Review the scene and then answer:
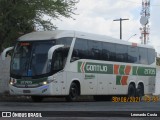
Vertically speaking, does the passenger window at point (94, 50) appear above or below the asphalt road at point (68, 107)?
above

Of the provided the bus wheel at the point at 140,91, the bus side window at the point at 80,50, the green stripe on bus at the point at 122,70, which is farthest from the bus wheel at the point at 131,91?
the bus side window at the point at 80,50

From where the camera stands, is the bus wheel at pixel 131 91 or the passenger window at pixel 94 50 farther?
the bus wheel at pixel 131 91

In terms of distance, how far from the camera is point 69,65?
960 inches

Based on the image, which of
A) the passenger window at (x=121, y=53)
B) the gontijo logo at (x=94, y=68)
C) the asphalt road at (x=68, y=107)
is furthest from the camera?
the passenger window at (x=121, y=53)

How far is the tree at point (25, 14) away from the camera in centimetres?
2722

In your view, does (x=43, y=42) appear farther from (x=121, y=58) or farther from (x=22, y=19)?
(x=121, y=58)

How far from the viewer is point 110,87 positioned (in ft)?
94.3

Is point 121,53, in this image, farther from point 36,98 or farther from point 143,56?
point 36,98

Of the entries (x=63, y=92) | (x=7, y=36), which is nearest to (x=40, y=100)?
(x=63, y=92)

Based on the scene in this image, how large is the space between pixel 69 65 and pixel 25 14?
15.3ft

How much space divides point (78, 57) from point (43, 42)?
7.12ft

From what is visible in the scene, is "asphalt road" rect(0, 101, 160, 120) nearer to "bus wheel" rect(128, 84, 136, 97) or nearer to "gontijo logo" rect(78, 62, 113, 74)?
"gontijo logo" rect(78, 62, 113, 74)

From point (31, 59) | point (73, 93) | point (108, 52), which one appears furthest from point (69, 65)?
point (108, 52)

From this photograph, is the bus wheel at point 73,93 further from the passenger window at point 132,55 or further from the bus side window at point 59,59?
the passenger window at point 132,55
